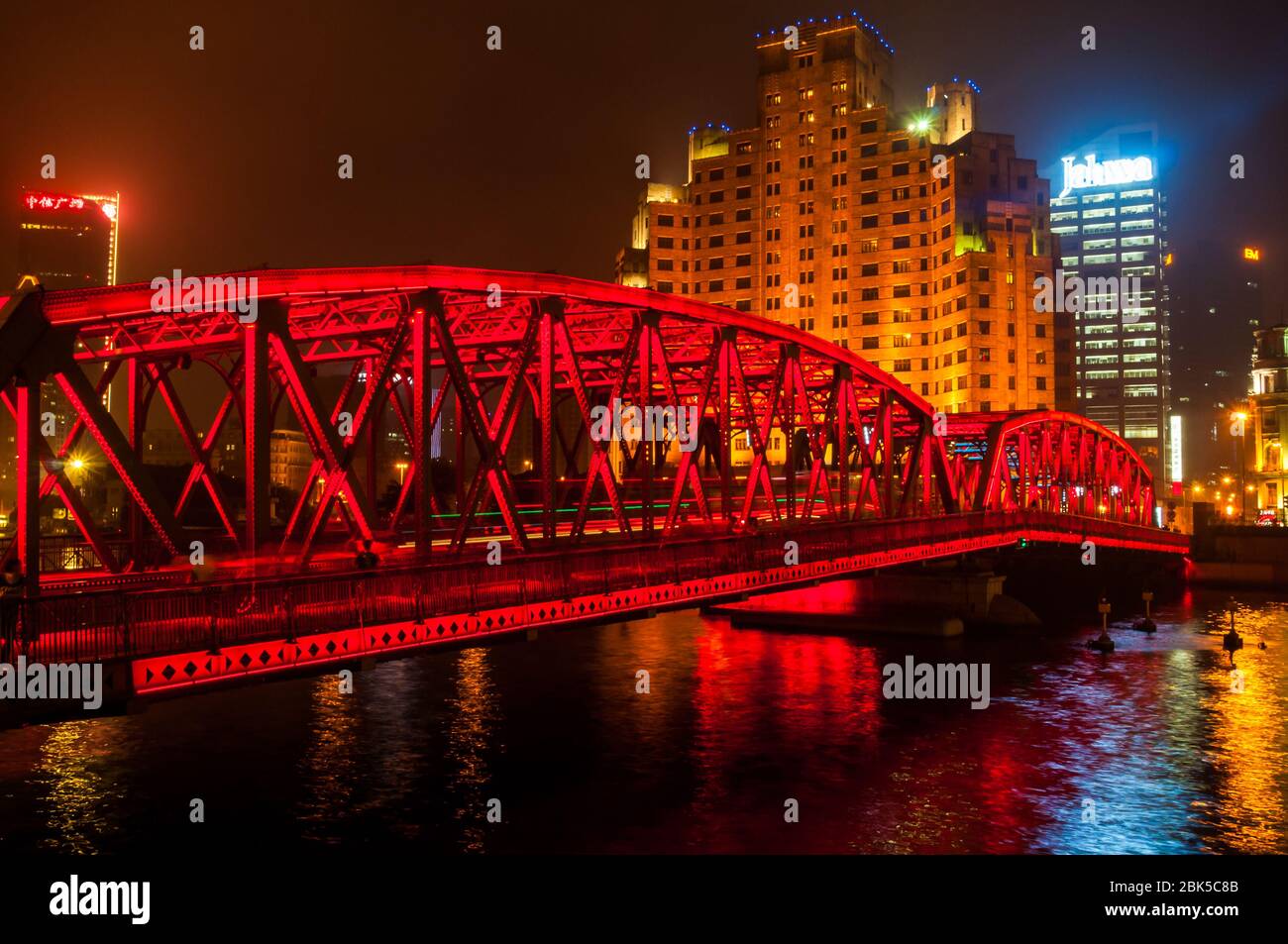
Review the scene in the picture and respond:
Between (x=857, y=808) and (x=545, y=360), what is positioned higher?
(x=545, y=360)

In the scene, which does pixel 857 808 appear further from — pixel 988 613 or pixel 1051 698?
pixel 988 613

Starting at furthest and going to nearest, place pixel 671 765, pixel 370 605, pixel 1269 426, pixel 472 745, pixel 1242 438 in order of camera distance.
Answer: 1. pixel 1269 426
2. pixel 1242 438
3. pixel 472 745
4. pixel 671 765
5. pixel 370 605

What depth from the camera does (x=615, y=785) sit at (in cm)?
2750

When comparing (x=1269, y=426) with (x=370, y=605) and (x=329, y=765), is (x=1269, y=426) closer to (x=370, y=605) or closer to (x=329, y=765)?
(x=329, y=765)

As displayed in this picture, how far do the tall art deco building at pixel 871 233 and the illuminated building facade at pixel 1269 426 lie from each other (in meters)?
22.0

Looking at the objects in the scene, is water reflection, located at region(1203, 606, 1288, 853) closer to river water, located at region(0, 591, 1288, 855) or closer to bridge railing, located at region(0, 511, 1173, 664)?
river water, located at region(0, 591, 1288, 855)

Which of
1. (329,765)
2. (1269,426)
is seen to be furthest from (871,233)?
(329,765)

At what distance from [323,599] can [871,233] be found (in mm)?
120925

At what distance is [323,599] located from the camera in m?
18.8

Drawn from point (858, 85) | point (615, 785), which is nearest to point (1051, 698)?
point (615, 785)

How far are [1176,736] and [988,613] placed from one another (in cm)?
2452

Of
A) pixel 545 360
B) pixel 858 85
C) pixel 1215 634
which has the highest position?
pixel 858 85

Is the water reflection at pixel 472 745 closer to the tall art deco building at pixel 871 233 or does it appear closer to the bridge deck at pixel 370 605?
the bridge deck at pixel 370 605
